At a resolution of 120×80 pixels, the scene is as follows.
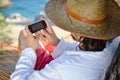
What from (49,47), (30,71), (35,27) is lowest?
(49,47)

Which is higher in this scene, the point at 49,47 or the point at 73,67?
the point at 73,67

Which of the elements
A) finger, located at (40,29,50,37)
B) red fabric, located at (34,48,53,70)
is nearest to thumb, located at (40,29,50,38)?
finger, located at (40,29,50,37)

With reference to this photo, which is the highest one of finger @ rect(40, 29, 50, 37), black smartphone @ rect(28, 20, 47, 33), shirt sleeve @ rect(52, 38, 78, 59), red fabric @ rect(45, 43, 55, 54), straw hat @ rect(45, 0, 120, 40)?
straw hat @ rect(45, 0, 120, 40)

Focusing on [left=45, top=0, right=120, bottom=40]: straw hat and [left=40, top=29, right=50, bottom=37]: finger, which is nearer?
[left=45, top=0, right=120, bottom=40]: straw hat

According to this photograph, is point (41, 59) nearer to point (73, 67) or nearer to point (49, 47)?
point (49, 47)

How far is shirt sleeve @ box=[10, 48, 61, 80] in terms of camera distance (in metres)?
1.53

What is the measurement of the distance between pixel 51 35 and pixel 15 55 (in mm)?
928

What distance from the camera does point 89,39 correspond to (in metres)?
1.58

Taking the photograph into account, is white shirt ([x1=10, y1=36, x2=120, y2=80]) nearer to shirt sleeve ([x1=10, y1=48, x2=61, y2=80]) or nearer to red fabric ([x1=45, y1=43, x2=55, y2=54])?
shirt sleeve ([x1=10, y1=48, x2=61, y2=80])

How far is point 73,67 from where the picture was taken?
1528mm

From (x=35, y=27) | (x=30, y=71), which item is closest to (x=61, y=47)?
(x=35, y=27)

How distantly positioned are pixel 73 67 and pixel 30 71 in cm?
24

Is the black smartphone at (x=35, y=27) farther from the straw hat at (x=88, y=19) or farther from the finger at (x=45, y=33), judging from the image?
the straw hat at (x=88, y=19)

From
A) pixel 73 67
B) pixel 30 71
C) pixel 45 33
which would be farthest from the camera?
pixel 45 33
